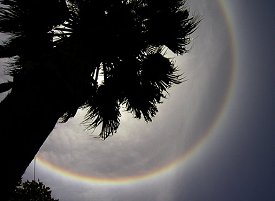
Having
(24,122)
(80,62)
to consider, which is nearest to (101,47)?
(80,62)

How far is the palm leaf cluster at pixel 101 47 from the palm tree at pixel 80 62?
0.02 meters

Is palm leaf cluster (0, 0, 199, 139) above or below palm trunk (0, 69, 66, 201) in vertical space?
above

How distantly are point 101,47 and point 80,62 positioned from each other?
1.47 m

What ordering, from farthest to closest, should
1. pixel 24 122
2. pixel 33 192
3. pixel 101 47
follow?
1. pixel 33 192
2. pixel 101 47
3. pixel 24 122

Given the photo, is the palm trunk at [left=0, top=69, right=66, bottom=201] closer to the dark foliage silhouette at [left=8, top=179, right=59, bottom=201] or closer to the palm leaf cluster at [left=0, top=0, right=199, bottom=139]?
the palm leaf cluster at [left=0, top=0, right=199, bottom=139]

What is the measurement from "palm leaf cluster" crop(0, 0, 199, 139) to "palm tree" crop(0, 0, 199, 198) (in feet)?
0.05

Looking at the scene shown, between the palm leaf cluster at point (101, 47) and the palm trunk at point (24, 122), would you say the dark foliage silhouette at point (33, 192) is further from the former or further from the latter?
the palm trunk at point (24, 122)

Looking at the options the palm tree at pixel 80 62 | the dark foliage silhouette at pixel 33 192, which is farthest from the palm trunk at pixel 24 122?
the dark foliage silhouette at pixel 33 192

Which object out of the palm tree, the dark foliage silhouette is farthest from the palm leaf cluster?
the dark foliage silhouette

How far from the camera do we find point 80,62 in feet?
12.6

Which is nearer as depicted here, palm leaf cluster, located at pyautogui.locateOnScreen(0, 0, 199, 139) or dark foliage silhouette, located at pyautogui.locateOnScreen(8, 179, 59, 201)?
palm leaf cluster, located at pyautogui.locateOnScreen(0, 0, 199, 139)

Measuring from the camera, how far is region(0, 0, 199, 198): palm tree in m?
2.87

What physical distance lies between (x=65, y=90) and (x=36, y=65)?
0.43 metres

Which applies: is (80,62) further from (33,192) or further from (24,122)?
(33,192)
